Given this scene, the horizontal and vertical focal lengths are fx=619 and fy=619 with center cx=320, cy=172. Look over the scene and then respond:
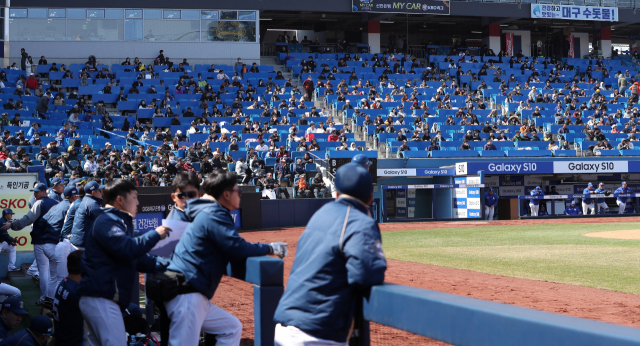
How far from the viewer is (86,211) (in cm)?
690

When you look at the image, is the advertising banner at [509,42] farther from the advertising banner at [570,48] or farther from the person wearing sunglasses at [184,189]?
the person wearing sunglasses at [184,189]

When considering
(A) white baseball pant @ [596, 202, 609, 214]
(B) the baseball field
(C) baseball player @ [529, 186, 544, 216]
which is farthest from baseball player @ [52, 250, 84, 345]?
(A) white baseball pant @ [596, 202, 609, 214]

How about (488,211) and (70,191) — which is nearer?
(70,191)

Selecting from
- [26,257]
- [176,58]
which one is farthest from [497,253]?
[176,58]

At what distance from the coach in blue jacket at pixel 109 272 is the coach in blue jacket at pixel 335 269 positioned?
1801 mm

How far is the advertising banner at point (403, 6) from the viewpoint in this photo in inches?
1629

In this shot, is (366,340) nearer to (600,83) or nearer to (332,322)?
(332,322)

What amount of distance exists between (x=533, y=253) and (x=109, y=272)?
12442mm

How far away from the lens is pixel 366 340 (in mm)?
2783

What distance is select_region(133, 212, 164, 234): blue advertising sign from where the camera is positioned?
1880 cm

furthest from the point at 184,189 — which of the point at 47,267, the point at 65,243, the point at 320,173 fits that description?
the point at 320,173

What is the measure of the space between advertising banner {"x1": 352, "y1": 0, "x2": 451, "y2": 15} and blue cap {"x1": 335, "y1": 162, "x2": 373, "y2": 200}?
131 feet

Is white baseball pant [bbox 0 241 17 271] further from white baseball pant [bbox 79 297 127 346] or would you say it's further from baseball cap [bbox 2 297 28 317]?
white baseball pant [bbox 79 297 127 346]

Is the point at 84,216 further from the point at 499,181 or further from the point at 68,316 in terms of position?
the point at 499,181
